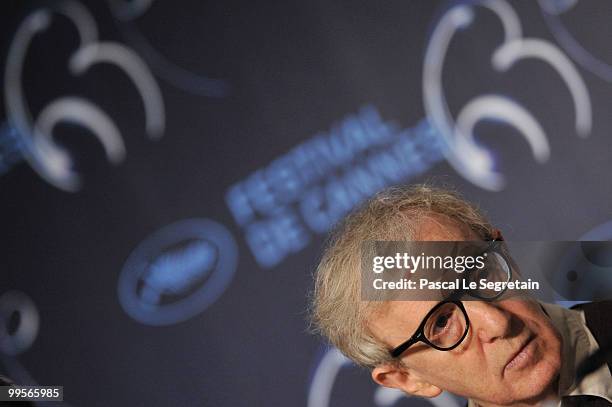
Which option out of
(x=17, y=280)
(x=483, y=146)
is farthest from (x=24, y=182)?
(x=483, y=146)

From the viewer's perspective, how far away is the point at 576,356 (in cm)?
39

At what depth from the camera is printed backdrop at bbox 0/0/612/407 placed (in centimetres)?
146

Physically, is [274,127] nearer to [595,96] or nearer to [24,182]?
[24,182]

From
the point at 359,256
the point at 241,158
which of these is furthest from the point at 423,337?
the point at 241,158

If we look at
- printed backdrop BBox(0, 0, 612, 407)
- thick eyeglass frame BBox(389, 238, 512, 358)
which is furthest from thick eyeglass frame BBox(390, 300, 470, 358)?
printed backdrop BBox(0, 0, 612, 407)

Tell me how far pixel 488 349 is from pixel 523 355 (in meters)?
0.02

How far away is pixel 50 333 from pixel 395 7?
1129 mm

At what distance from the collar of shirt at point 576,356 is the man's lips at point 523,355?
0.06ft

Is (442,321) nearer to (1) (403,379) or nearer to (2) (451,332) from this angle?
(2) (451,332)

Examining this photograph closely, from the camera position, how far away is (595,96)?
1479 millimetres

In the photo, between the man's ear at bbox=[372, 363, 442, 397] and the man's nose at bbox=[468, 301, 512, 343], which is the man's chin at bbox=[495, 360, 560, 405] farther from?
the man's ear at bbox=[372, 363, 442, 397]

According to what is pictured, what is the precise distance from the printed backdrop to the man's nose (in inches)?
40.5

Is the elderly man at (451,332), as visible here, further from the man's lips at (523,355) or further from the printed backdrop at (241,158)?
the printed backdrop at (241,158)

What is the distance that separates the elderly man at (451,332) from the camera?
1.35 ft
